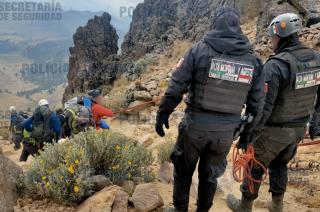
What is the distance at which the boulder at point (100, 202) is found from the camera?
409 centimetres

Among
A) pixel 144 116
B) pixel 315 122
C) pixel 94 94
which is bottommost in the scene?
pixel 144 116

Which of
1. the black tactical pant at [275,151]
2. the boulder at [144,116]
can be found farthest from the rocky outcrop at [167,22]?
the black tactical pant at [275,151]

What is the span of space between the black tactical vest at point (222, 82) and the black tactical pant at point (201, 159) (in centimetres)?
26

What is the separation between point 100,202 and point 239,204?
172 centimetres

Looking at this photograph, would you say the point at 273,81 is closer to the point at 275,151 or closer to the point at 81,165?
the point at 275,151

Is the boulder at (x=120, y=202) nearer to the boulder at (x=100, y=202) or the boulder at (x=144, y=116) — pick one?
the boulder at (x=100, y=202)

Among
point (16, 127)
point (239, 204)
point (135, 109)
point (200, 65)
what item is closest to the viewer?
point (200, 65)

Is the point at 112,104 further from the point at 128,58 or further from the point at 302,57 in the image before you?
the point at 128,58

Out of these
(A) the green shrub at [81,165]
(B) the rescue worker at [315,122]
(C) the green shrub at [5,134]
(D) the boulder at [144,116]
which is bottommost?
(C) the green shrub at [5,134]

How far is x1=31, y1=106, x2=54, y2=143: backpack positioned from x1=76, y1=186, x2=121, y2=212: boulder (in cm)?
336

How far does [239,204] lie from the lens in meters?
4.77

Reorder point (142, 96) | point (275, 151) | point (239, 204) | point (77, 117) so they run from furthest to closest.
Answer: point (142, 96)
point (77, 117)
point (239, 204)
point (275, 151)

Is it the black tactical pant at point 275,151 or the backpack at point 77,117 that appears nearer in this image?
the black tactical pant at point 275,151

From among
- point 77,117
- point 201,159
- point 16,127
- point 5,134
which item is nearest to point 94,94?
point 77,117
